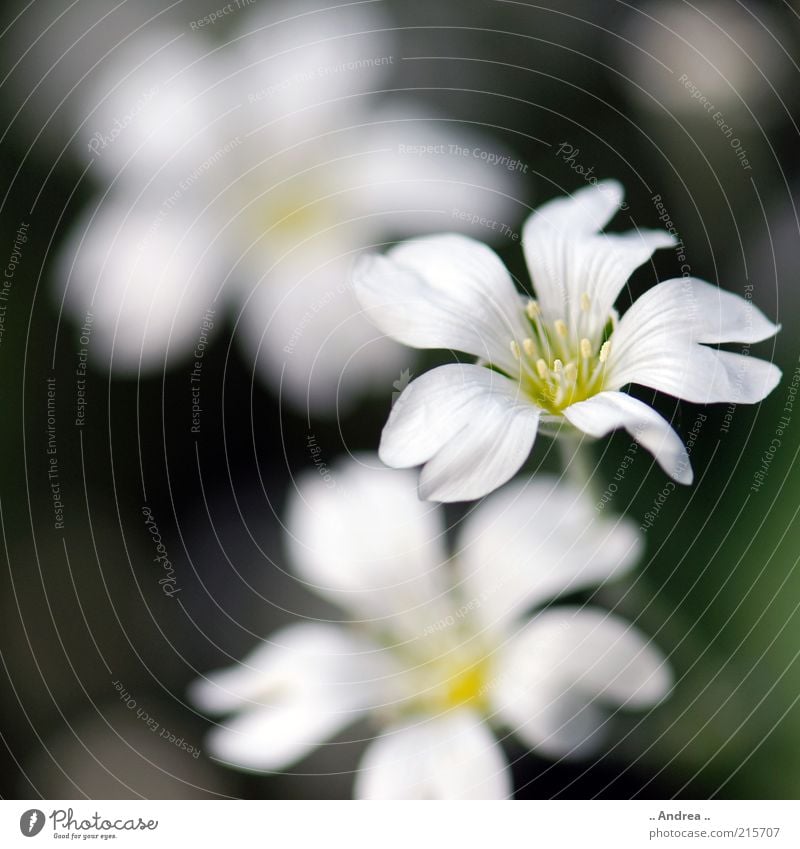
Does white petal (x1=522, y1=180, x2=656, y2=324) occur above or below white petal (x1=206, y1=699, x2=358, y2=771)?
above

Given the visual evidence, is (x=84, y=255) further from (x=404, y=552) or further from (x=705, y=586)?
(x=705, y=586)

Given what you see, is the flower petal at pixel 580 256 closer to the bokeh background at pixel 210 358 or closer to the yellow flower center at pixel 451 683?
the bokeh background at pixel 210 358

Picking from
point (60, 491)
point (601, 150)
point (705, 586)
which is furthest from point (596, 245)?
point (60, 491)

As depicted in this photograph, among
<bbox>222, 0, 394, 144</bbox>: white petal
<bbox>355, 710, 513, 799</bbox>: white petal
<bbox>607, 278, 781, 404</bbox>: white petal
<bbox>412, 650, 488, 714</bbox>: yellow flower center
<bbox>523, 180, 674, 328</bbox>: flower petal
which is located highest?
<bbox>222, 0, 394, 144</bbox>: white petal
